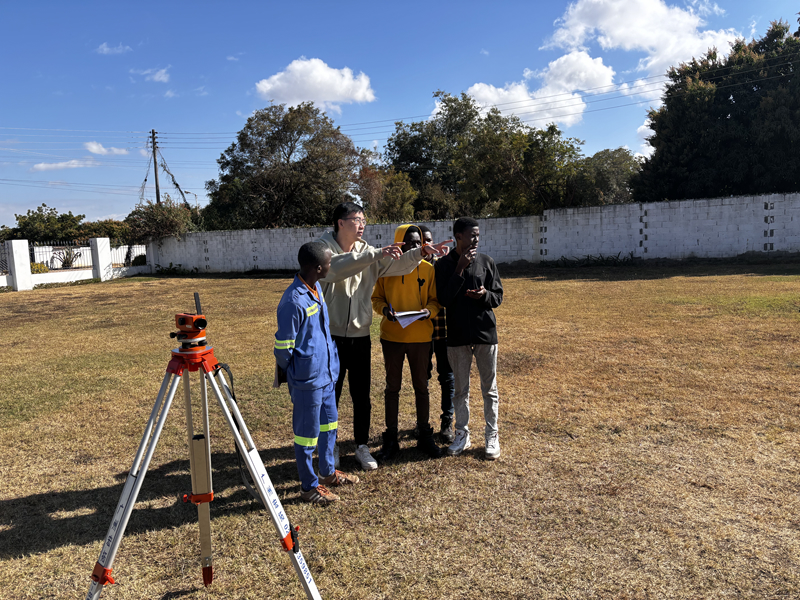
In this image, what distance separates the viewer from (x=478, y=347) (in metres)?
3.90

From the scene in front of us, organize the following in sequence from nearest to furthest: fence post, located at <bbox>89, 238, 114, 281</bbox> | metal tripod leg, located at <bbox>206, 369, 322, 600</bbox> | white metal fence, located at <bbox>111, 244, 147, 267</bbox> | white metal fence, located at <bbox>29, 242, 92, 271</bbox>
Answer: metal tripod leg, located at <bbox>206, 369, 322, 600</bbox>, fence post, located at <bbox>89, 238, 114, 281</bbox>, white metal fence, located at <bbox>29, 242, 92, 271</bbox>, white metal fence, located at <bbox>111, 244, 147, 267</bbox>

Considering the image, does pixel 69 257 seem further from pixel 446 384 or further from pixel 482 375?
pixel 482 375

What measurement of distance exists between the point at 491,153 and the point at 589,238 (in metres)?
5.12

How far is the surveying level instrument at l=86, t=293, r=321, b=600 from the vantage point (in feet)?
6.70

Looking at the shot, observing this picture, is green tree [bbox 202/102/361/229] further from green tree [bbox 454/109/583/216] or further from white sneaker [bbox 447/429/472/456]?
white sneaker [bbox 447/429/472/456]

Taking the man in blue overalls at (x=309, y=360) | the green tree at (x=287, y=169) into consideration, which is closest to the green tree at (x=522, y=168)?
the green tree at (x=287, y=169)

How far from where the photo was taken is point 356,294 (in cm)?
368

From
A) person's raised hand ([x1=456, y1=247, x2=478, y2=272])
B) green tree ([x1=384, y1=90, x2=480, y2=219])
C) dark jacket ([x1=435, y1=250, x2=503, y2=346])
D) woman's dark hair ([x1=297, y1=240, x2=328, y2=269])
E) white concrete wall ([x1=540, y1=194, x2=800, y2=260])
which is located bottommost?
dark jacket ([x1=435, y1=250, x2=503, y2=346])

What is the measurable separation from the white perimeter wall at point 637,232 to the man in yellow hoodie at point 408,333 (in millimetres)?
16271

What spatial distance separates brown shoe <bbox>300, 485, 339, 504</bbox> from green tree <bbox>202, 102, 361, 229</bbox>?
80.5ft

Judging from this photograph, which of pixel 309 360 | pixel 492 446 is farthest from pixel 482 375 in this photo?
pixel 309 360

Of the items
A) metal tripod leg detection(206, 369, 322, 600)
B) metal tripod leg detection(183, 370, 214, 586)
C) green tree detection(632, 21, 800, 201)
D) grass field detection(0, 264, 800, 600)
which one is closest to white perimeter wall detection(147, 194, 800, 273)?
green tree detection(632, 21, 800, 201)

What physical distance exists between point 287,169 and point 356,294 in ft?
80.6

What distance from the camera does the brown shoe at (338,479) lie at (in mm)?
3439
